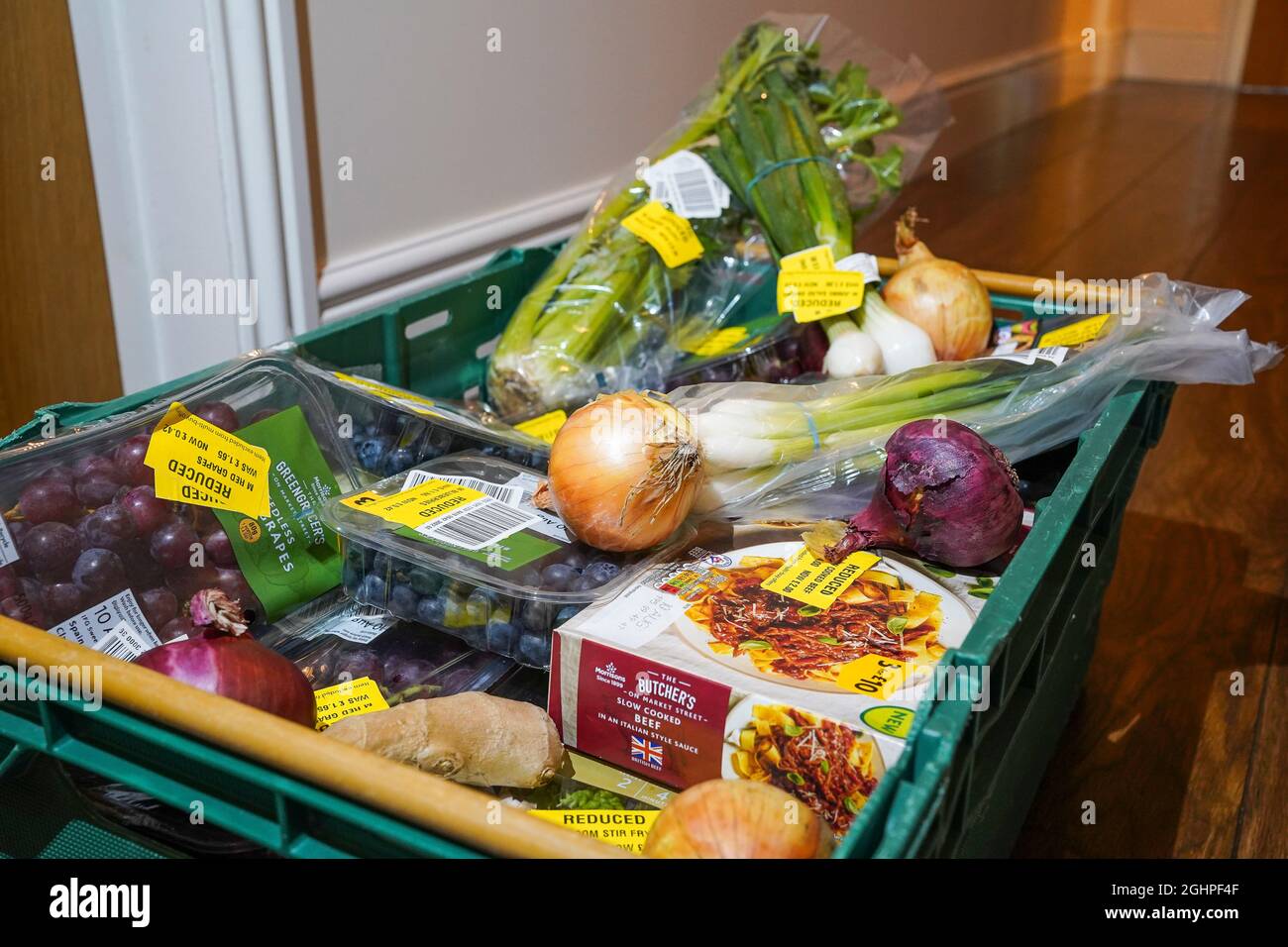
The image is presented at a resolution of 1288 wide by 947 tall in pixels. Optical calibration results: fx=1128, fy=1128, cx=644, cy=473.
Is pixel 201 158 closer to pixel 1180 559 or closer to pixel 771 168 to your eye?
Answer: pixel 771 168

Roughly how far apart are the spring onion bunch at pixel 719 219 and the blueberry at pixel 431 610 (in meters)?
0.39

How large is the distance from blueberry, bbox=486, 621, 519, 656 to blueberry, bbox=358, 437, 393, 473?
209mm

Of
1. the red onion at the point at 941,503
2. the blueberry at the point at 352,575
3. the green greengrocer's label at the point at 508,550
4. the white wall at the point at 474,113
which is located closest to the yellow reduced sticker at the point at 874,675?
the red onion at the point at 941,503

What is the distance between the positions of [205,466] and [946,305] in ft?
2.28

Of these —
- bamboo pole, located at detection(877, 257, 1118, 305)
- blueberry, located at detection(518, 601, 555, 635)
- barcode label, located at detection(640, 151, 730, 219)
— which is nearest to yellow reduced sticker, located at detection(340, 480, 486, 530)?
blueberry, located at detection(518, 601, 555, 635)

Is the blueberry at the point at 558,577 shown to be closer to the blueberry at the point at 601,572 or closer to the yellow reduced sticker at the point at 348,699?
the blueberry at the point at 601,572

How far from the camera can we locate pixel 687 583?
2.36ft

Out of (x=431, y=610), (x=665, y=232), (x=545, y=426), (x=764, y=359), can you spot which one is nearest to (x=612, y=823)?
(x=431, y=610)

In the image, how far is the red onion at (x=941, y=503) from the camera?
0.73 meters

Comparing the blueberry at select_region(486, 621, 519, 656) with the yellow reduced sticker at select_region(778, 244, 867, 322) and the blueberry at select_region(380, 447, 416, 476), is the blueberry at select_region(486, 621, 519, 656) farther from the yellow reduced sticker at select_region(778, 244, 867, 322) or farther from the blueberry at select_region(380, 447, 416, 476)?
the yellow reduced sticker at select_region(778, 244, 867, 322)

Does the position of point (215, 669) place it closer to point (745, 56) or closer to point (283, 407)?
point (283, 407)

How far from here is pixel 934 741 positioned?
47 cm
